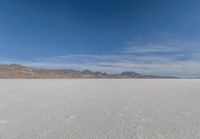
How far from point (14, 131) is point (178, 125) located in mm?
2699

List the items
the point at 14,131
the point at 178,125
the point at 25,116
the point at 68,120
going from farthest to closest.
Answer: the point at 25,116 → the point at 68,120 → the point at 178,125 → the point at 14,131

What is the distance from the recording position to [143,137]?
2279mm

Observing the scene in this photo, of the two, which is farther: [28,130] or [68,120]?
[68,120]

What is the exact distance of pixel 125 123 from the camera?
2.87m

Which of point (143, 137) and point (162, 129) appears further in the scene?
point (162, 129)

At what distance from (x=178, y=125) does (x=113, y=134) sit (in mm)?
1206

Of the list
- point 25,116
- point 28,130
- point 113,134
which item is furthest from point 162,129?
point 25,116

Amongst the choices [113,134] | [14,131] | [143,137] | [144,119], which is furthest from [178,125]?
[14,131]

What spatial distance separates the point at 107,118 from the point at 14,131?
164 centimetres

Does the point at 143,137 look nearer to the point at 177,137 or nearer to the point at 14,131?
the point at 177,137

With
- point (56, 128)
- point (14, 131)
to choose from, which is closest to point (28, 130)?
point (14, 131)

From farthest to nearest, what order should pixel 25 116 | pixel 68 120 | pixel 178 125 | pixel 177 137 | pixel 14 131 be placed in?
pixel 25 116 < pixel 68 120 < pixel 178 125 < pixel 14 131 < pixel 177 137

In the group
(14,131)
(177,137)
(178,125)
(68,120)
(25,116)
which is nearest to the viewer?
(177,137)

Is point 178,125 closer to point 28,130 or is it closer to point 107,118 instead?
point 107,118
